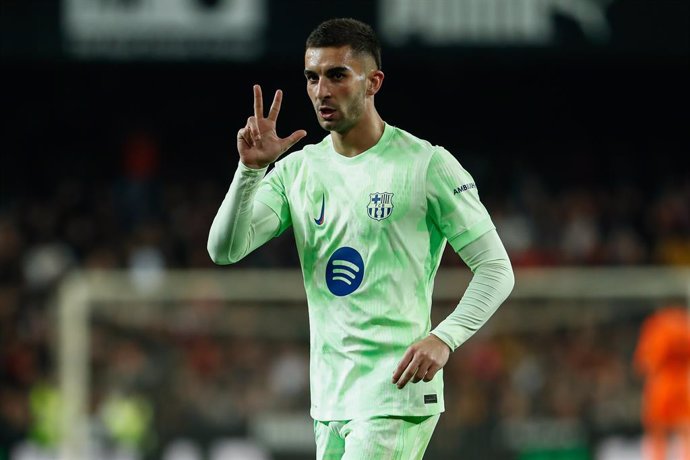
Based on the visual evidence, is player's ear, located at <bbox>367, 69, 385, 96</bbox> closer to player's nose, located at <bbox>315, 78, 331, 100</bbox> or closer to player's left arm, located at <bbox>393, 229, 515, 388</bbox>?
player's nose, located at <bbox>315, 78, 331, 100</bbox>

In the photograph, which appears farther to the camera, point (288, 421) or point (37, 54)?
point (37, 54)

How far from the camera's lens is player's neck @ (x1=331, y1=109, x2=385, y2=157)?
12.3 feet

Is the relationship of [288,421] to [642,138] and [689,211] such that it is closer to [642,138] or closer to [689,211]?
[689,211]

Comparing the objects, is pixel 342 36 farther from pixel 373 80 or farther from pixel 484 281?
pixel 484 281

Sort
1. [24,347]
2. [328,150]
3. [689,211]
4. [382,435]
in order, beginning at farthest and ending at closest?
[689,211], [24,347], [328,150], [382,435]

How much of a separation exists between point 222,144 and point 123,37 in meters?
3.94

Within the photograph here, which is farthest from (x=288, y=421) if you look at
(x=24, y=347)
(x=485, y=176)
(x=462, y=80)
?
(x=462, y=80)

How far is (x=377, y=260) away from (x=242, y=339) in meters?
6.63

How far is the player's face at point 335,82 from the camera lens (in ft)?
11.9

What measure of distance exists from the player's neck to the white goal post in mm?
6524

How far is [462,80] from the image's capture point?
15.9 metres

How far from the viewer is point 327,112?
3.65 metres


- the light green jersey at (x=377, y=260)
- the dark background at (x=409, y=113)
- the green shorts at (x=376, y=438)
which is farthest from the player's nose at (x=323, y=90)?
the dark background at (x=409, y=113)

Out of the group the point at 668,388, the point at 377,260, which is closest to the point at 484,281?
the point at 377,260
